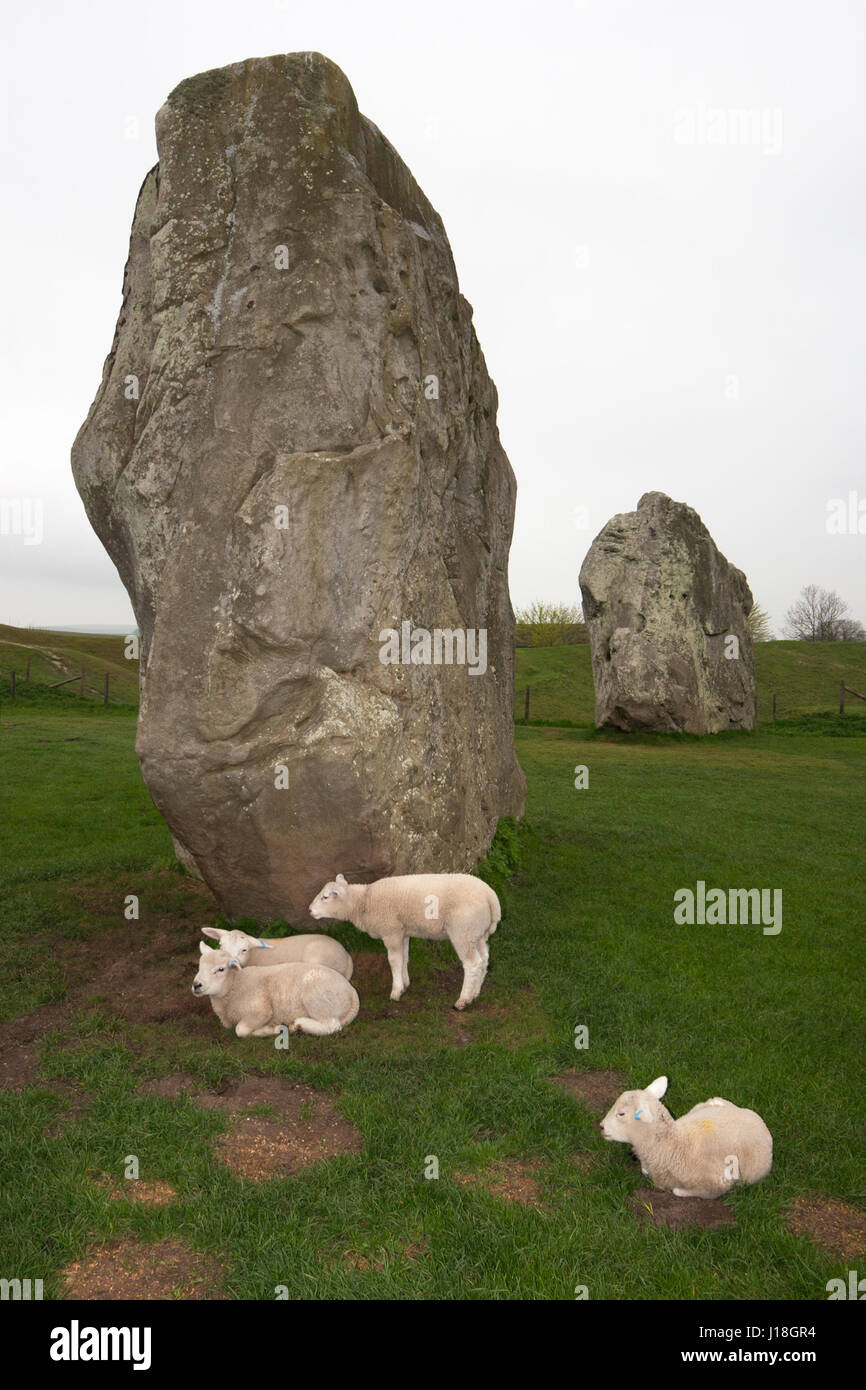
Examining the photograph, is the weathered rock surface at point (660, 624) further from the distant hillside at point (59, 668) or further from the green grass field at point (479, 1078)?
the distant hillside at point (59, 668)

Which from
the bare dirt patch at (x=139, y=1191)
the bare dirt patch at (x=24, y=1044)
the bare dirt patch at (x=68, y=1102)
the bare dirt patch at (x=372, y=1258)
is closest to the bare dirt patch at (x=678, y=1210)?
the bare dirt patch at (x=372, y=1258)

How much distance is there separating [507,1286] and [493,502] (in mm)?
10756

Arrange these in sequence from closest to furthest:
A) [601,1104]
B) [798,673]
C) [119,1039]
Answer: [601,1104], [119,1039], [798,673]

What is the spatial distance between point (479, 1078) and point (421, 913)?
1.67 m

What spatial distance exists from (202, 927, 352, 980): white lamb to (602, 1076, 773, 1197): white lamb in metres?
3.16

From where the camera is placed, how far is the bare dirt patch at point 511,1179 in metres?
5.44

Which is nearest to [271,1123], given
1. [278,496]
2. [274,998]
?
[274,998]

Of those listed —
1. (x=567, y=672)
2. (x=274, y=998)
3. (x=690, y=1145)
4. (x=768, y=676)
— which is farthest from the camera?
(x=768, y=676)

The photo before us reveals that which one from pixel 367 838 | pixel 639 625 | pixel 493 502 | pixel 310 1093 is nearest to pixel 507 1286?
pixel 310 1093

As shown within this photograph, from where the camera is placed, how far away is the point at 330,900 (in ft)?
27.5

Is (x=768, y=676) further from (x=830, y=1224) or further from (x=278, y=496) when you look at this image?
(x=830, y=1224)

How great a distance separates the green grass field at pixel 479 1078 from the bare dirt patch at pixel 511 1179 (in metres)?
0.04

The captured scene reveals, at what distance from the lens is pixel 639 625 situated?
89.7 feet

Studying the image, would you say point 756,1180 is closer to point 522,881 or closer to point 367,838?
point 367,838
